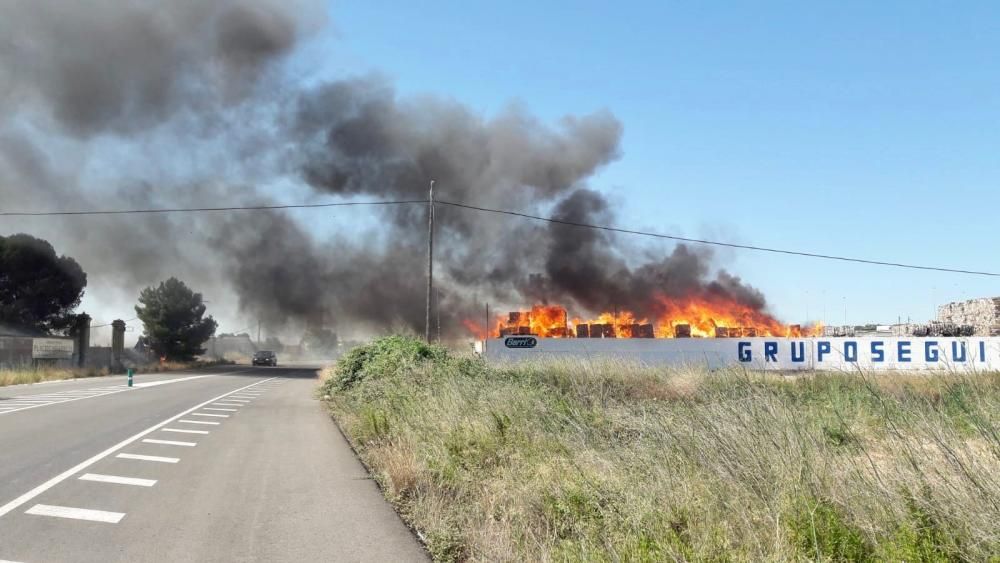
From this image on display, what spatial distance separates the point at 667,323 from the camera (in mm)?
44656

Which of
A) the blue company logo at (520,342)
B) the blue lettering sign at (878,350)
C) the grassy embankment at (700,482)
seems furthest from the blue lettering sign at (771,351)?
the grassy embankment at (700,482)

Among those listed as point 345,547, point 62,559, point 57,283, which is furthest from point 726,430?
point 57,283

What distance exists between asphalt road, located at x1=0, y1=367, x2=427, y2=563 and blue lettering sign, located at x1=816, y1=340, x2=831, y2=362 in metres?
24.4

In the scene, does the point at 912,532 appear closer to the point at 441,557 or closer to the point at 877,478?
the point at 877,478

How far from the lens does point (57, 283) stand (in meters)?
56.0

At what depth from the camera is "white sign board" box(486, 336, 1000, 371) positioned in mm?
31438

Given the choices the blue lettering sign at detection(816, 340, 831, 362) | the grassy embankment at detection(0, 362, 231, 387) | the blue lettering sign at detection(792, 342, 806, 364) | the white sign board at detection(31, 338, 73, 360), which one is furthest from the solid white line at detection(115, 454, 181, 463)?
the white sign board at detection(31, 338, 73, 360)

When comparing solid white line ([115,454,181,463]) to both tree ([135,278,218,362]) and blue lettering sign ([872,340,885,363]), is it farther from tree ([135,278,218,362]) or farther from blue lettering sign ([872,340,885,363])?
tree ([135,278,218,362])

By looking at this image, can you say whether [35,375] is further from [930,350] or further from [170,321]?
[930,350]

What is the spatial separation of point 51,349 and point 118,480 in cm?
4318

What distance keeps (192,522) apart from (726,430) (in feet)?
15.7

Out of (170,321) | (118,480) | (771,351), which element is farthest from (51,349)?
(118,480)

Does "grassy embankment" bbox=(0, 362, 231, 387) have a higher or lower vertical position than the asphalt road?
lower

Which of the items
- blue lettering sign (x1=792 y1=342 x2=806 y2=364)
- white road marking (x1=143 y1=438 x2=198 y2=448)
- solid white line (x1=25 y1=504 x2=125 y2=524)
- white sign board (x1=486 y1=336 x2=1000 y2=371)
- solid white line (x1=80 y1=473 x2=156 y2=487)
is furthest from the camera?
blue lettering sign (x1=792 y1=342 x2=806 y2=364)
